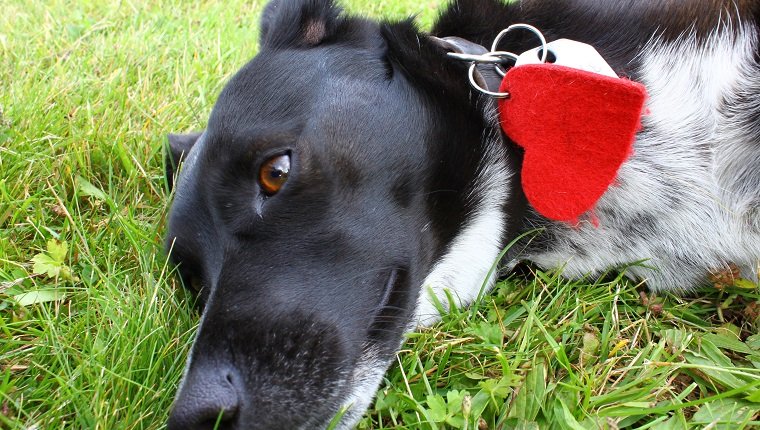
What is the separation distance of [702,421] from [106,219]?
216cm

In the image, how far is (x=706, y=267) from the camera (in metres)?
2.12

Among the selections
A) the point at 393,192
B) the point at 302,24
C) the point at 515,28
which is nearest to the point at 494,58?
the point at 515,28

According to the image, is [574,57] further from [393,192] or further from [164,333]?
[164,333]

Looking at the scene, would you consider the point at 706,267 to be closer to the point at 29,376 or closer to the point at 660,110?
the point at 660,110

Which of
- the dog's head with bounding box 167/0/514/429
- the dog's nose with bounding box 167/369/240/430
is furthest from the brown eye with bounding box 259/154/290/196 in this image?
the dog's nose with bounding box 167/369/240/430

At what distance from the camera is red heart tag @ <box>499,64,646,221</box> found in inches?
68.2

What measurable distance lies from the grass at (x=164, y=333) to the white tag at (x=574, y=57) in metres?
0.72

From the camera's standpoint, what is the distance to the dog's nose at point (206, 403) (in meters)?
1.46

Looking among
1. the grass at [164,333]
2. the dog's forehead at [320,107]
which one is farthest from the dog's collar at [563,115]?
the grass at [164,333]

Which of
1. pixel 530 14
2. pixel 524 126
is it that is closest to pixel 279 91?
pixel 524 126

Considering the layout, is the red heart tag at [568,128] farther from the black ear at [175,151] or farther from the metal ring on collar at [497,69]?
the black ear at [175,151]

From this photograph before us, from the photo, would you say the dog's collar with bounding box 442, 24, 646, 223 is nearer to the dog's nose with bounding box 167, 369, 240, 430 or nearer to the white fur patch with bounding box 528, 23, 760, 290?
the white fur patch with bounding box 528, 23, 760, 290

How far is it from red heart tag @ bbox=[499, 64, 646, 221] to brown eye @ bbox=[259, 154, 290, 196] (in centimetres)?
72

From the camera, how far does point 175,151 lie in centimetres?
256
